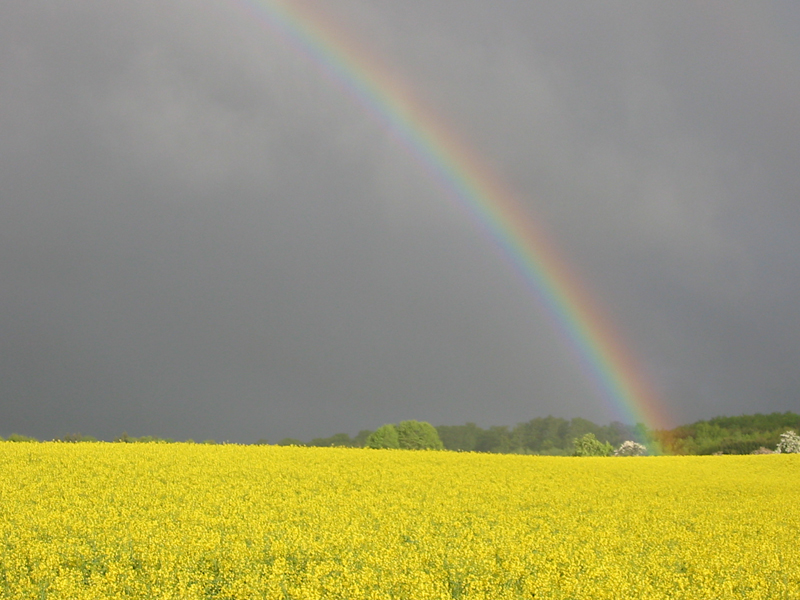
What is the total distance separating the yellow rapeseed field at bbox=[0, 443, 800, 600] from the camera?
11695mm

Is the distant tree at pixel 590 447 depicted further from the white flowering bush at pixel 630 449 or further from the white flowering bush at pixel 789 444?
the white flowering bush at pixel 789 444

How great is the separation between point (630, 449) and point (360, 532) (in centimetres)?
6892

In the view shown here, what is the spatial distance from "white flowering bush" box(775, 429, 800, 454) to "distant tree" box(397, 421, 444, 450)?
3679cm

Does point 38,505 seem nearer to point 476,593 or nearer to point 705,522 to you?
point 476,593

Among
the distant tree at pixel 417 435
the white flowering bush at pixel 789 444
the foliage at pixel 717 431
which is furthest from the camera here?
the foliage at pixel 717 431

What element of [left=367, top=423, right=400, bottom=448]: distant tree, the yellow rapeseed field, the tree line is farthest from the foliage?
the yellow rapeseed field

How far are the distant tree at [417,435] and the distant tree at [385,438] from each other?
200 cm

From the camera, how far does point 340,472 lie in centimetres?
2434

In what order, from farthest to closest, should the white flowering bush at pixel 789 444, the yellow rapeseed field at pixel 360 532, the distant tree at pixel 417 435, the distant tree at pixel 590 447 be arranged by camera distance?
the distant tree at pixel 417 435
the white flowering bush at pixel 789 444
the distant tree at pixel 590 447
the yellow rapeseed field at pixel 360 532

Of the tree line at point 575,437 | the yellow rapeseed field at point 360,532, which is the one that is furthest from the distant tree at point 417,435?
the yellow rapeseed field at point 360,532

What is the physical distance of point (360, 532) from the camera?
14969 mm

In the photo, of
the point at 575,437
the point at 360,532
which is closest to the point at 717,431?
the point at 575,437

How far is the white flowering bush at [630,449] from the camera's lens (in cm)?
7474

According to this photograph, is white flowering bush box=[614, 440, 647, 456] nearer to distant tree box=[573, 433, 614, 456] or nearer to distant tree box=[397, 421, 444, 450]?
distant tree box=[573, 433, 614, 456]
